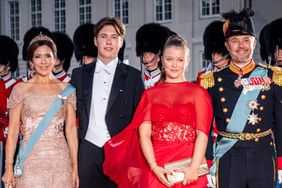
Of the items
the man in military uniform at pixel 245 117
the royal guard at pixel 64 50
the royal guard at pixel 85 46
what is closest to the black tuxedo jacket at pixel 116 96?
the man in military uniform at pixel 245 117

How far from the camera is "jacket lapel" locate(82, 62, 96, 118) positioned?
447 cm

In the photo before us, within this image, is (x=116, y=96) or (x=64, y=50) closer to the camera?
(x=116, y=96)

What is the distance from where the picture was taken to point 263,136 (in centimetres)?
414

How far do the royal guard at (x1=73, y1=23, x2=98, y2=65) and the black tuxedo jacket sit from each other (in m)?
2.05

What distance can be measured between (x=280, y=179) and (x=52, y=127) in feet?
5.89

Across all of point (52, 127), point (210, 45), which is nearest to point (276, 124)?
point (52, 127)

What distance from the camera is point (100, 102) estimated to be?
14.8 feet

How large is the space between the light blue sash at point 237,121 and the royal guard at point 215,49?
7.55 feet

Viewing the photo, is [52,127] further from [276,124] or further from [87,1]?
[87,1]

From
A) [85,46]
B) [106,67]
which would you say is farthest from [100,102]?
[85,46]

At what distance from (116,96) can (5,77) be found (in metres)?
3.18

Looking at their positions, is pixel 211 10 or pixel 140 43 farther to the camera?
pixel 211 10

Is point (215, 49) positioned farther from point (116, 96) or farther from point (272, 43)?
point (116, 96)

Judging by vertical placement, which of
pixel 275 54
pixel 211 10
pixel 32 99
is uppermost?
pixel 211 10
